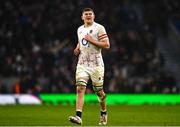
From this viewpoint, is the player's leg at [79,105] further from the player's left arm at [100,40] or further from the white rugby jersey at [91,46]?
the player's left arm at [100,40]

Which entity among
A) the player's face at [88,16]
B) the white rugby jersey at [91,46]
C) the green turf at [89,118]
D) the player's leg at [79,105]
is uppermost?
the player's face at [88,16]

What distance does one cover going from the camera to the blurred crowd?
3478cm

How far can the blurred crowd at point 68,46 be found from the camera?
114ft

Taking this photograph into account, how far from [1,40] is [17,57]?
1386 mm

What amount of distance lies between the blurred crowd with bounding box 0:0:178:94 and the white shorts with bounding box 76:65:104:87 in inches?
675

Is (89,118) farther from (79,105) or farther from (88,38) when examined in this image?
(88,38)

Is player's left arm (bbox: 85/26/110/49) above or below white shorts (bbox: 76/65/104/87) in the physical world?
above

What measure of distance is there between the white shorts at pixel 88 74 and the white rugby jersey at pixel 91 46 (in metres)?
0.11

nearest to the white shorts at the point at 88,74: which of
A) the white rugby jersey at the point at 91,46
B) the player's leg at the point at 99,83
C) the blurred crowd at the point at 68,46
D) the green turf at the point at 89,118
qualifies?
the player's leg at the point at 99,83

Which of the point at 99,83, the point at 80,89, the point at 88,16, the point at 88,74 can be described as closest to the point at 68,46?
the point at 99,83

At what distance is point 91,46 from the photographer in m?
16.8

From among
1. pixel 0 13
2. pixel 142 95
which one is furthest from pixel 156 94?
pixel 0 13

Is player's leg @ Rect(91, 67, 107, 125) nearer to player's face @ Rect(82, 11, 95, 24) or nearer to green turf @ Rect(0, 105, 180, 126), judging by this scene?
green turf @ Rect(0, 105, 180, 126)

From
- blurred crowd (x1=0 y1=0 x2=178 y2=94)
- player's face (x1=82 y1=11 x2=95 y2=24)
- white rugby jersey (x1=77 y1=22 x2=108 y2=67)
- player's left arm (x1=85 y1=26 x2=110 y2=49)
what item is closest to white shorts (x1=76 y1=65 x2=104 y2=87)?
white rugby jersey (x1=77 y1=22 x2=108 y2=67)
